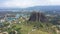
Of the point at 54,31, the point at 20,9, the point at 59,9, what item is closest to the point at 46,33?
the point at 54,31

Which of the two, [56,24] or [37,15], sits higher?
[37,15]

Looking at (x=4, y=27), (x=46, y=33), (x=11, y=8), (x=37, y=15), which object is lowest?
(x=46, y=33)

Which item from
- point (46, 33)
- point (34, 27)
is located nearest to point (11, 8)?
point (34, 27)

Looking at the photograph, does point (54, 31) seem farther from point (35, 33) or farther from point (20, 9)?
point (20, 9)

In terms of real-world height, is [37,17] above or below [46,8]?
below

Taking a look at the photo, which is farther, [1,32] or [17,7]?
[17,7]

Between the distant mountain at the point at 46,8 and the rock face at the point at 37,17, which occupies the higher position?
the distant mountain at the point at 46,8

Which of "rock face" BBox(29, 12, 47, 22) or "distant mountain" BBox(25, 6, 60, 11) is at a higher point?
"distant mountain" BBox(25, 6, 60, 11)

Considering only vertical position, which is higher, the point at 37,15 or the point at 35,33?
the point at 37,15

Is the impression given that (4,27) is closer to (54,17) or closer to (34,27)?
(34,27)
